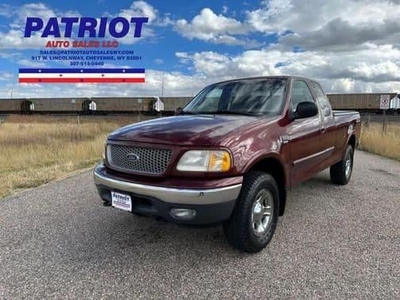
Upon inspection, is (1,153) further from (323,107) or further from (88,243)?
(323,107)

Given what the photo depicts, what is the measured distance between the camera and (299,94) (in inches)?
183

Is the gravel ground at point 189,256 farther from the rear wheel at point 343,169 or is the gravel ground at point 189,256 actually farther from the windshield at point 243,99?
the windshield at point 243,99

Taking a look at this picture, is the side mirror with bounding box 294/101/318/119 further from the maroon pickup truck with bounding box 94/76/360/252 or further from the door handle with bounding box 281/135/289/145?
the door handle with bounding box 281/135/289/145

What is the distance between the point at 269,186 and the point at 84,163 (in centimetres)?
696

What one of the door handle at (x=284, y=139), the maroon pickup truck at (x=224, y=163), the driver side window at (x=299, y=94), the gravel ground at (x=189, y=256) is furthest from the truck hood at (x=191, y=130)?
the gravel ground at (x=189, y=256)

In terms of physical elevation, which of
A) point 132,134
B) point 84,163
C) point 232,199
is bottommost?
point 84,163

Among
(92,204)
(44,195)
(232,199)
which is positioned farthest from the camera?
(44,195)

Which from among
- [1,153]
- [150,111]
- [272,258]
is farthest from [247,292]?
[150,111]

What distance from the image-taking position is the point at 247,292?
9.16 feet

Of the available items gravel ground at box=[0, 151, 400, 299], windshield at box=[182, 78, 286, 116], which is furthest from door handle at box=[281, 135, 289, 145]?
gravel ground at box=[0, 151, 400, 299]

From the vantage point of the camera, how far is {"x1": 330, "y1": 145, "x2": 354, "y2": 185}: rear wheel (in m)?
6.26

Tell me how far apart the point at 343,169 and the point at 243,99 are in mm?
2952

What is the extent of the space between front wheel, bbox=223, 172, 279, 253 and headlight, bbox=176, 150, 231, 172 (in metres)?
0.35

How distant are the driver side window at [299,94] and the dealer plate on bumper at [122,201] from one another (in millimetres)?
2232
